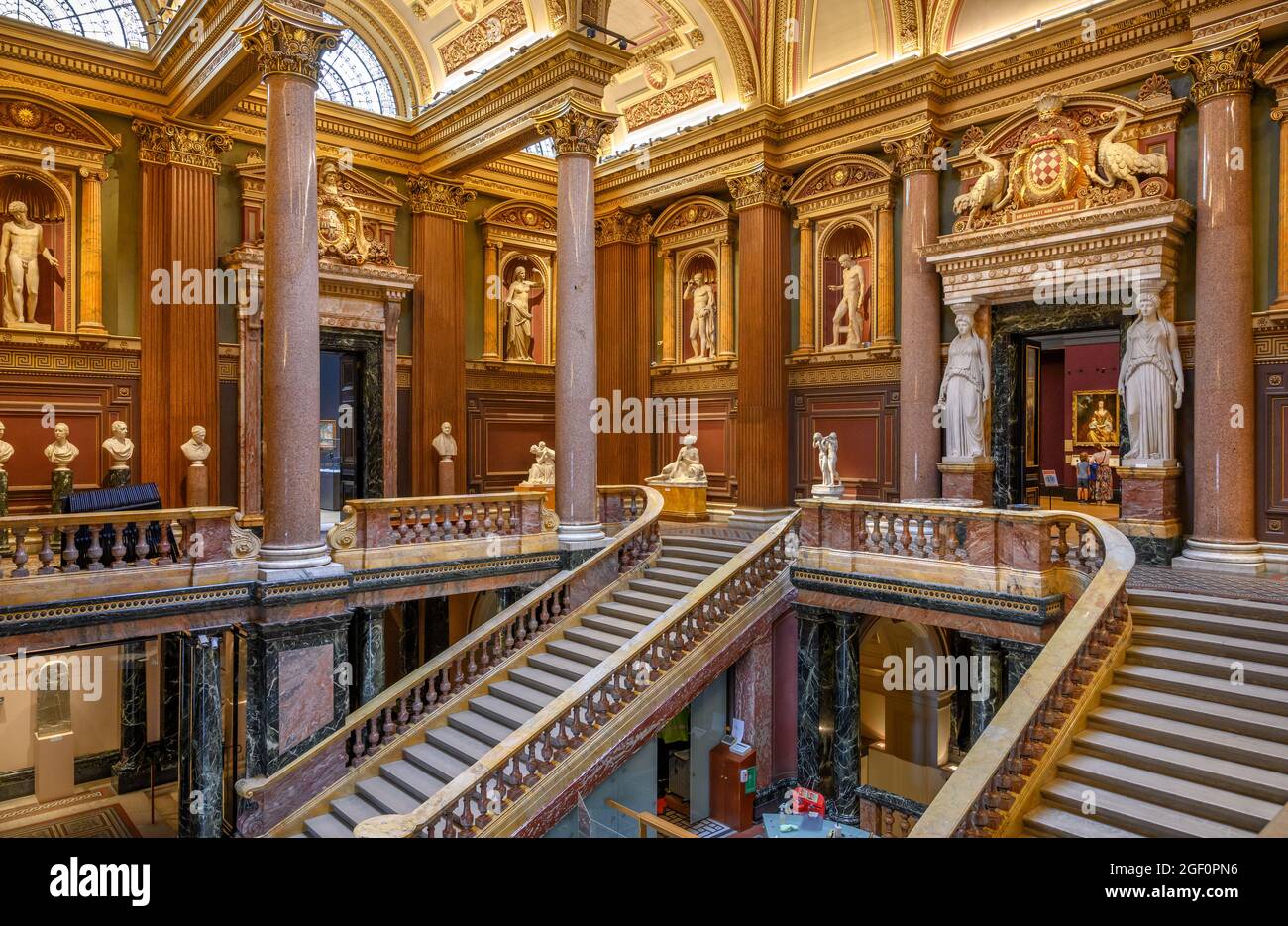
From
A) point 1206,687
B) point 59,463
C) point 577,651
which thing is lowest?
point 577,651

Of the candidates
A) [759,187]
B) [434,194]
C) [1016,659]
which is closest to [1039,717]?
[1016,659]

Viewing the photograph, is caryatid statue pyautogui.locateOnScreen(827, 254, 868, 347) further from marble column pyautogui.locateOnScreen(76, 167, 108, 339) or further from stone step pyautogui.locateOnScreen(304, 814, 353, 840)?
marble column pyautogui.locateOnScreen(76, 167, 108, 339)

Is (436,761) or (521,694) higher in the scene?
(521,694)

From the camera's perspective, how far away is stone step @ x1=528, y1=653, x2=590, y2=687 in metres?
10.8

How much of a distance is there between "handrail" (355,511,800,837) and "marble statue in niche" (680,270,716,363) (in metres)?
6.61

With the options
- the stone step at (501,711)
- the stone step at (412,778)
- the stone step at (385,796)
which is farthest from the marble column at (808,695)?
the stone step at (385,796)

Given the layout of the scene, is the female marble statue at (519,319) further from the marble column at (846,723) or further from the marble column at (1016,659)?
the marble column at (1016,659)

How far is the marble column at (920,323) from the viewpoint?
14023 mm

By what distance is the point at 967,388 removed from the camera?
13.4 meters

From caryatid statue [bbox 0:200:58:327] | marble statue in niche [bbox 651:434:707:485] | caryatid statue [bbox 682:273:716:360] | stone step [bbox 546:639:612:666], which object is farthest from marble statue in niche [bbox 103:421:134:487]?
caryatid statue [bbox 682:273:716:360]

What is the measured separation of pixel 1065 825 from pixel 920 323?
906 cm

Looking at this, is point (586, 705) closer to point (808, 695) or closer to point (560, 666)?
point (560, 666)

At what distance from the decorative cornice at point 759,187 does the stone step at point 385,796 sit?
1180cm
